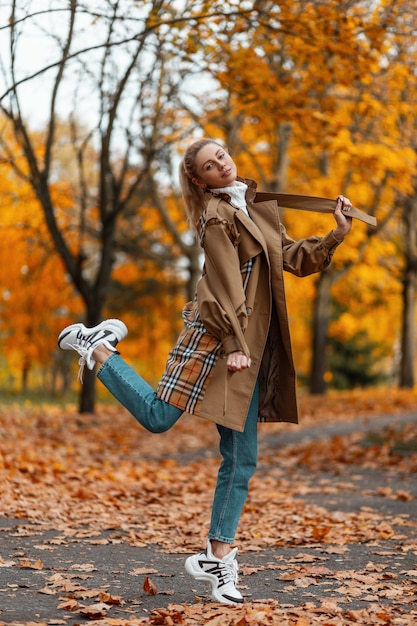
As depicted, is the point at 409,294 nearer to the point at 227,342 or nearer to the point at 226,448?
the point at 226,448

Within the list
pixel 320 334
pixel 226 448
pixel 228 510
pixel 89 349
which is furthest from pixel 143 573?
pixel 320 334

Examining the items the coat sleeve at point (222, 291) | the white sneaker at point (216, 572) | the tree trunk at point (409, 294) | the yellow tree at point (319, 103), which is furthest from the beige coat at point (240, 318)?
the tree trunk at point (409, 294)

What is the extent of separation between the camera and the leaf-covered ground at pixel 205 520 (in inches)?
139

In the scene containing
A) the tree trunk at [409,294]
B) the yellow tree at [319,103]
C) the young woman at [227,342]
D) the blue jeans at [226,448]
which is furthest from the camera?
the tree trunk at [409,294]

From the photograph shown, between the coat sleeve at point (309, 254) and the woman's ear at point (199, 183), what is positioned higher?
the woman's ear at point (199, 183)

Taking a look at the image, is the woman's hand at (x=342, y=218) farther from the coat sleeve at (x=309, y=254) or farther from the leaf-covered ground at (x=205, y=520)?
the leaf-covered ground at (x=205, y=520)

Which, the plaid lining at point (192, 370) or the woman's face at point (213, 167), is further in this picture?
the woman's face at point (213, 167)

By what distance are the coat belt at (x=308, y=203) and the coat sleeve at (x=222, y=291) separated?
1.36 ft

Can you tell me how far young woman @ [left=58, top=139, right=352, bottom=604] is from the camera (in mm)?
3367

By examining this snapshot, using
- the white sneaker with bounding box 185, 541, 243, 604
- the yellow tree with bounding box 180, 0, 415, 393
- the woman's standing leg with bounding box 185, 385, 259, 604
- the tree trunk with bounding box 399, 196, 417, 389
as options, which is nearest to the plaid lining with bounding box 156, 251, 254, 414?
the woman's standing leg with bounding box 185, 385, 259, 604

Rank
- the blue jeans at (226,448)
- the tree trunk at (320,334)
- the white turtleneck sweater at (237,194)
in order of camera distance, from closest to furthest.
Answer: the blue jeans at (226,448) < the white turtleneck sweater at (237,194) < the tree trunk at (320,334)

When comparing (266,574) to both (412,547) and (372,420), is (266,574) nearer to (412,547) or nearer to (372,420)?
(412,547)

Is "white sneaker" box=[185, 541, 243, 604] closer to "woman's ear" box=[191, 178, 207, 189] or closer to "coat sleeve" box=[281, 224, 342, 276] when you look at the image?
"coat sleeve" box=[281, 224, 342, 276]

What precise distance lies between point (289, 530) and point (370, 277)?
1599 centimetres
